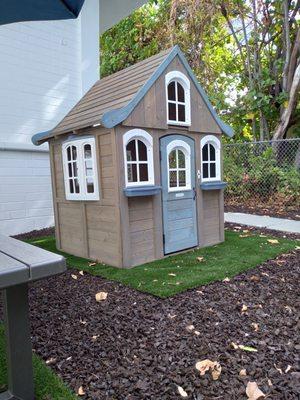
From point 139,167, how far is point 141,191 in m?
0.39

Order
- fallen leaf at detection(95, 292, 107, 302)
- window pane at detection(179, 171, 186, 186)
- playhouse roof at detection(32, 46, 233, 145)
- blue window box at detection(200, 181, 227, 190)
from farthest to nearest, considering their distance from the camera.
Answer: blue window box at detection(200, 181, 227, 190) < window pane at detection(179, 171, 186, 186) < playhouse roof at detection(32, 46, 233, 145) < fallen leaf at detection(95, 292, 107, 302)

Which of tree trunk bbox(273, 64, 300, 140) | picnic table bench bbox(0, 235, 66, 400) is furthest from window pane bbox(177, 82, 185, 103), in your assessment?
tree trunk bbox(273, 64, 300, 140)

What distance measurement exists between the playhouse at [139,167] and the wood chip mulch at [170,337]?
90 centimetres

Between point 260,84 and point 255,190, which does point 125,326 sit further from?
point 260,84

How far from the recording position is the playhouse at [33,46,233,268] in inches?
161

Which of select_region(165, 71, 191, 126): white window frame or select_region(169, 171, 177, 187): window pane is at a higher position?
select_region(165, 71, 191, 126): white window frame

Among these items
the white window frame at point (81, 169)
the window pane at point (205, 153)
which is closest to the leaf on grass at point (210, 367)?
the white window frame at point (81, 169)

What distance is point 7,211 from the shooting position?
22.5ft

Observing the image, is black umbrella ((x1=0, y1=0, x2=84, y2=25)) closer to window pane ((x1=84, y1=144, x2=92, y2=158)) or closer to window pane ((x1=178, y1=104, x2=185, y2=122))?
window pane ((x1=84, y1=144, x2=92, y2=158))

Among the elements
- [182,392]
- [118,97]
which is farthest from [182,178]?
[182,392]

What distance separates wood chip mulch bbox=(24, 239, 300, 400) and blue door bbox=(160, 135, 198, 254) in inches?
45.9

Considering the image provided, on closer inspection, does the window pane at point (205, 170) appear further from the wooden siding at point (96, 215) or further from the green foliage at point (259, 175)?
the green foliage at point (259, 175)

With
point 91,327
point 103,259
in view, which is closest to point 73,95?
point 103,259

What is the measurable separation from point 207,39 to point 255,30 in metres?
1.61
